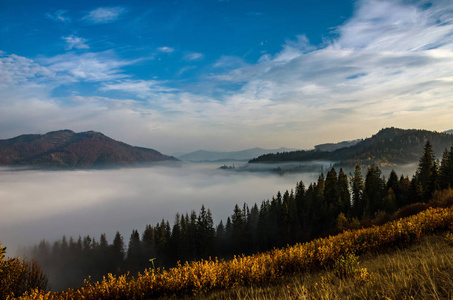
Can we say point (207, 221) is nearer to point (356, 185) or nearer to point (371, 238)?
point (356, 185)

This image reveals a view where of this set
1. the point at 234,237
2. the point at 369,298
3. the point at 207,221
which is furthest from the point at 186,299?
the point at 234,237

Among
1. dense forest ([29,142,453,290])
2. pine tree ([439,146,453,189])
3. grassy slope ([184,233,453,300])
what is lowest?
dense forest ([29,142,453,290])

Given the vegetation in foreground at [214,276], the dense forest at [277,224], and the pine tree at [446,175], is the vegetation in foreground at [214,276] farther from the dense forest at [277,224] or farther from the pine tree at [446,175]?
the pine tree at [446,175]

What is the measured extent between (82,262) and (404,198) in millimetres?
141551

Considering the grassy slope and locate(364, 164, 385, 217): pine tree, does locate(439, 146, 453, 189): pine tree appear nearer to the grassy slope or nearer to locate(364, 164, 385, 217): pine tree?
locate(364, 164, 385, 217): pine tree

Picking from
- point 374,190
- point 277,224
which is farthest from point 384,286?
point 277,224

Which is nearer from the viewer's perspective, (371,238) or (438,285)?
(438,285)

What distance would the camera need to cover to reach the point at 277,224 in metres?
93.5

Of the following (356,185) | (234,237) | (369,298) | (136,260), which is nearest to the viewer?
(369,298)

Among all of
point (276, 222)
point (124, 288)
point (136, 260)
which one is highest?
point (124, 288)

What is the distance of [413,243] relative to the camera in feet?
28.8

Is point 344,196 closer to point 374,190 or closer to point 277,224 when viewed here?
point 374,190

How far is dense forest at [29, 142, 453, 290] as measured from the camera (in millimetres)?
61375

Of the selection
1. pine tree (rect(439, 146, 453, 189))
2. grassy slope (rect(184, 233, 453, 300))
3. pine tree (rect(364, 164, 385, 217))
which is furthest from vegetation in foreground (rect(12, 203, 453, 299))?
pine tree (rect(364, 164, 385, 217))
